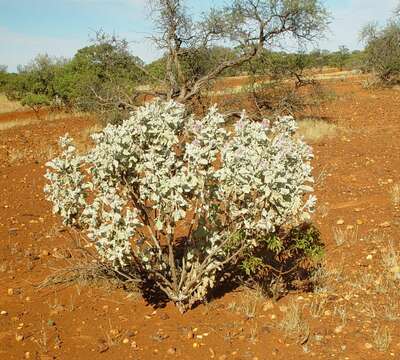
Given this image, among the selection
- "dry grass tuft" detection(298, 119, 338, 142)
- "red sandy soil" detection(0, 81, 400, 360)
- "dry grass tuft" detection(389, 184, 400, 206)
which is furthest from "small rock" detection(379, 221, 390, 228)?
"dry grass tuft" detection(298, 119, 338, 142)

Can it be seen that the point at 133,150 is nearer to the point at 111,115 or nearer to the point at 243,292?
the point at 243,292

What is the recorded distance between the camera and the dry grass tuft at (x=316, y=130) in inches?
440

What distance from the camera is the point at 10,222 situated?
6.56 meters

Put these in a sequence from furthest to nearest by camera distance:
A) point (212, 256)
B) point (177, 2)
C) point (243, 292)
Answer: point (177, 2), point (243, 292), point (212, 256)

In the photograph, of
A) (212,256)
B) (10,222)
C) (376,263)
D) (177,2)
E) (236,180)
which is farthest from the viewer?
(177,2)

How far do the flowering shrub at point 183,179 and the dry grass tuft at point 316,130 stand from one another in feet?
24.5

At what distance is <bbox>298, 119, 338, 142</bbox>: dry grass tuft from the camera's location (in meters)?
11.2

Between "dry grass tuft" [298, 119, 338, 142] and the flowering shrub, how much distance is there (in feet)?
24.5

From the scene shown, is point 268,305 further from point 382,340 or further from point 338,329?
point 382,340

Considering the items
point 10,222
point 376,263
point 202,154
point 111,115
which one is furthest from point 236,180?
point 111,115

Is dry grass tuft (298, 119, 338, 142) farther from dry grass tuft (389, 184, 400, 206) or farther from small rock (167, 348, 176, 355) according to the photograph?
small rock (167, 348, 176, 355)

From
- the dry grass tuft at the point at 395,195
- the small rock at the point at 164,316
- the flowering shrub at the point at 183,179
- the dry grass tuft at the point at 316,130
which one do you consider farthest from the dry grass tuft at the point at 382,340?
the dry grass tuft at the point at 316,130

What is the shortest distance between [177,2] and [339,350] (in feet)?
34.6

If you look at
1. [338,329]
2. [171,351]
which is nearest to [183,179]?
[171,351]
